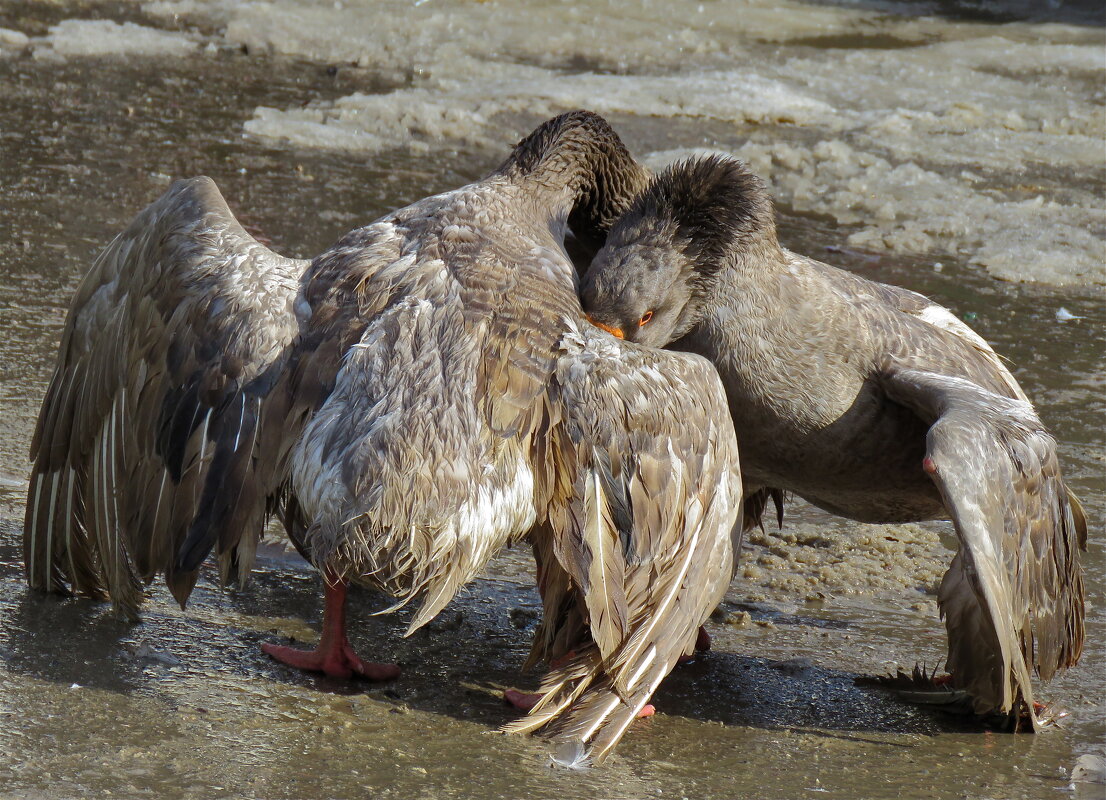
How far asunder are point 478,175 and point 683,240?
4661mm

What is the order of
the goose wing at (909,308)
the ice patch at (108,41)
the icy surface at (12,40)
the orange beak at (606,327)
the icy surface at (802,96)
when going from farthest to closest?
the ice patch at (108,41), the icy surface at (12,40), the icy surface at (802,96), the goose wing at (909,308), the orange beak at (606,327)

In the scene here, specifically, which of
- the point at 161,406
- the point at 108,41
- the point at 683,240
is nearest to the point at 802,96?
the point at 108,41

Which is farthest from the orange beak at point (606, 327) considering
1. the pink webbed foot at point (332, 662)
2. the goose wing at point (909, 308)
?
the pink webbed foot at point (332, 662)

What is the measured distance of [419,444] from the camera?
341 cm

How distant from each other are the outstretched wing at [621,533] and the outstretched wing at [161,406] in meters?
0.83

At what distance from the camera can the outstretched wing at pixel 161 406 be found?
361 cm

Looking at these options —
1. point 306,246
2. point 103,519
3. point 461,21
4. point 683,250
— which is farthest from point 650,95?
point 103,519

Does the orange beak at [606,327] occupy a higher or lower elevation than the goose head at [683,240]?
lower

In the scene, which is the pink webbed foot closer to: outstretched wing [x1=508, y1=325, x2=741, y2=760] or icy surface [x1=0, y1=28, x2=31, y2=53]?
outstretched wing [x1=508, y1=325, x2=741, y2=760]

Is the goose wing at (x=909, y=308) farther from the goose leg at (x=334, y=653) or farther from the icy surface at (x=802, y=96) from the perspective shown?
the icy surface at (x=802, y=96)

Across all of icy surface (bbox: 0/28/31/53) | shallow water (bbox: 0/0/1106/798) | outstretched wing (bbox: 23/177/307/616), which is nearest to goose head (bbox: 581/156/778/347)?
outstretched wing (bbox: 23/177/307/616)

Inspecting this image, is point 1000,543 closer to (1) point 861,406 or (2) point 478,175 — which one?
(1) point 861,406

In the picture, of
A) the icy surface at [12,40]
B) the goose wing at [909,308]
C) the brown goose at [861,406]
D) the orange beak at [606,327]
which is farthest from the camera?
the icy surface at [12,40]

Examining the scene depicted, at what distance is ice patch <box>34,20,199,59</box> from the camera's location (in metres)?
10.6
